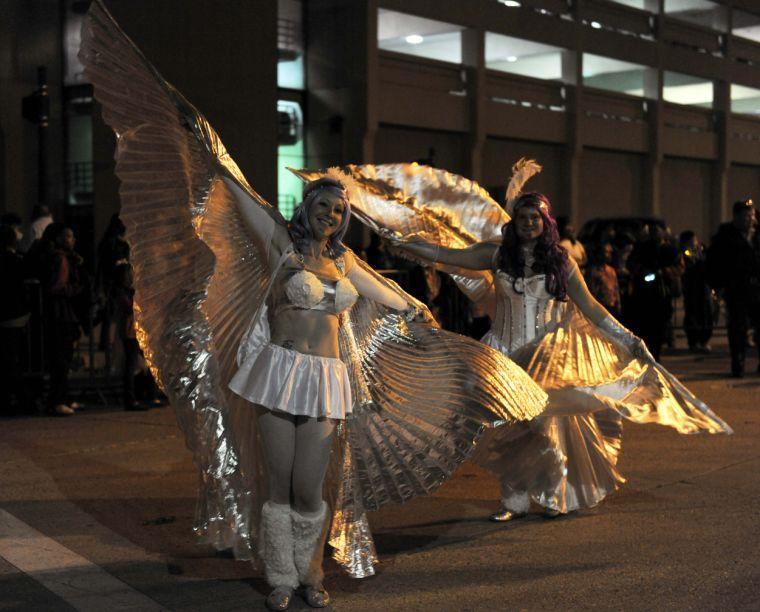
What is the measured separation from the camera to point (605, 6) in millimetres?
33562

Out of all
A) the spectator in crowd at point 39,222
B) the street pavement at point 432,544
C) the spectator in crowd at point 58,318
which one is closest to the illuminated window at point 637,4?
the spectator in crowd at point 39,222

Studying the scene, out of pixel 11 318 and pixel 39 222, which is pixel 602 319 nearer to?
pixel 11 318

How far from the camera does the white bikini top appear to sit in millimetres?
5023

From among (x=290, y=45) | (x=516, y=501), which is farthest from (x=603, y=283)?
(x=290, y=45)

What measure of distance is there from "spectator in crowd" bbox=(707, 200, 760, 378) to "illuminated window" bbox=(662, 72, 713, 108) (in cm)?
2670

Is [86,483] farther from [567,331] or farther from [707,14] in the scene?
[707,14]

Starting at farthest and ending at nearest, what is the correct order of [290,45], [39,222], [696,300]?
[290,45]
[696,300]
[39,222]

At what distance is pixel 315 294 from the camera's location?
5.04m

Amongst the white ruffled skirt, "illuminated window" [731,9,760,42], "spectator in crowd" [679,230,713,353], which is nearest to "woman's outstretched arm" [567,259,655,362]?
the white ruffled skirt

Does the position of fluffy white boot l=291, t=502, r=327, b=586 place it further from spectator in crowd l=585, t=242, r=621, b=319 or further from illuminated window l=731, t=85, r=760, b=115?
illuminated window l=731, t=85, r=760, b=115

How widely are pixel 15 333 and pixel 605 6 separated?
26508mm

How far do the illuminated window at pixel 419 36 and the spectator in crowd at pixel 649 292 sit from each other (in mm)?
14288

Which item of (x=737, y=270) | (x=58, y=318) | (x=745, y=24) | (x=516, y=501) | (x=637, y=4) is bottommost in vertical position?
(x=516, y=501)

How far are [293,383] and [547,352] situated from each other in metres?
2.28
